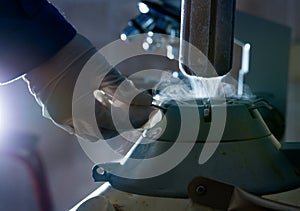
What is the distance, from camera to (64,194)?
5.60ft

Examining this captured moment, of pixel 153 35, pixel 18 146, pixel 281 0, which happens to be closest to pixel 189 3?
pixel 153 35

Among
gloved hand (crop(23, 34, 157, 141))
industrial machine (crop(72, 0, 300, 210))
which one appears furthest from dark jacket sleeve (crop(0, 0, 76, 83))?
industrial machine (crop(72, 0, 300, 210))

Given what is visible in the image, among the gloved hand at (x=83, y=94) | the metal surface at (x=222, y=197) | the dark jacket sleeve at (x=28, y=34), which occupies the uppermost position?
the dark jacket sleeve at (x=28, y=34)

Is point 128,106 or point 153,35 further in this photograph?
point 153,35

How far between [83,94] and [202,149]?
15 cm

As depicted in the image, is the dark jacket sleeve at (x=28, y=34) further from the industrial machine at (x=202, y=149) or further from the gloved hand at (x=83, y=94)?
the industrial machine at (x=202, y=149)

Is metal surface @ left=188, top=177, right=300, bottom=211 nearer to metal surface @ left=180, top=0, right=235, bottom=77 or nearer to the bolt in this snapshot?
the bolt

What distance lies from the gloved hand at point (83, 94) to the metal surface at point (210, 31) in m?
Answer: 0.09

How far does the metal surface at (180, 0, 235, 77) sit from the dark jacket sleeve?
14cm

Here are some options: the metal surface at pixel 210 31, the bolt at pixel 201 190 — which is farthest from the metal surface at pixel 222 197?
the metal surface at pixel 210 31

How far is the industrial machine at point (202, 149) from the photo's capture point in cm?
42

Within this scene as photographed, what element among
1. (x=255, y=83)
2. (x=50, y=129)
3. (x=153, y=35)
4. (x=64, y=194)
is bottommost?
(x=64, y=194)

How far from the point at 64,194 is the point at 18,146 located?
38cm

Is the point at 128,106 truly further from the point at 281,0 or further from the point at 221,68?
the point at 281,0
